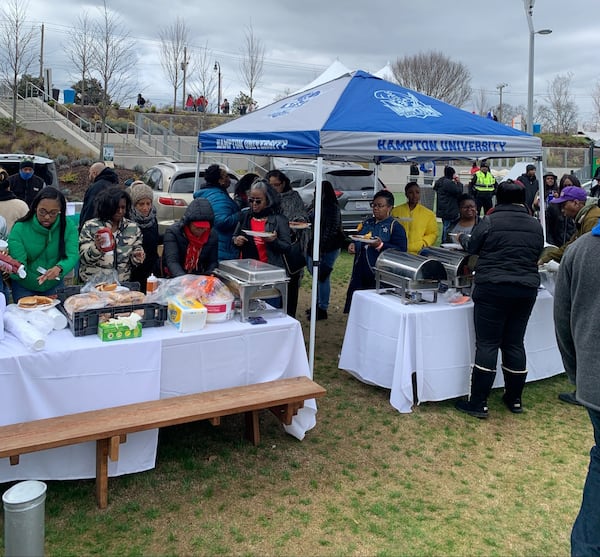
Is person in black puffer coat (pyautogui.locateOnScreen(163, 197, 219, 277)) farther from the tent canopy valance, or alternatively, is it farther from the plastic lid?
the plastic lid

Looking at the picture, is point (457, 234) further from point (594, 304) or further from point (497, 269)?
point (594, 304)

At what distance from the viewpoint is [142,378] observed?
10.9 ft

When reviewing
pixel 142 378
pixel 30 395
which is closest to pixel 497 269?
pixel 142 378

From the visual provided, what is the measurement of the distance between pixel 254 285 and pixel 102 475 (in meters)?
1.43

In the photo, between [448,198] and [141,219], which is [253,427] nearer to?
[141,219]

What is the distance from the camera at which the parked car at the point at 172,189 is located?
35.5ft

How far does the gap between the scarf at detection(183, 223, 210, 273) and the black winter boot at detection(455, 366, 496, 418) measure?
2.30 meters

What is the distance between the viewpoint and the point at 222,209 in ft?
18.3

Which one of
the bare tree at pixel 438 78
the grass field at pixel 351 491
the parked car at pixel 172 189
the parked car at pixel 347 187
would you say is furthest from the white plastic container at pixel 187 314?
the bare tree at pixel 438 78

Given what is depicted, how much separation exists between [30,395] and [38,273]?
56.2 inches

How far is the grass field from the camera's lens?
2971 millimetres

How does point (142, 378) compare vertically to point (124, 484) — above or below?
above

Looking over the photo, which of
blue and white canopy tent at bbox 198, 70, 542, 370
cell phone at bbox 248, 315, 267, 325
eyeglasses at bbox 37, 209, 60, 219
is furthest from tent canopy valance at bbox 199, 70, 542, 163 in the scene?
eyeglasses at bbox 37, 209, 60, 219

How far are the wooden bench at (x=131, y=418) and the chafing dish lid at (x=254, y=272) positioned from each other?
0.67m
